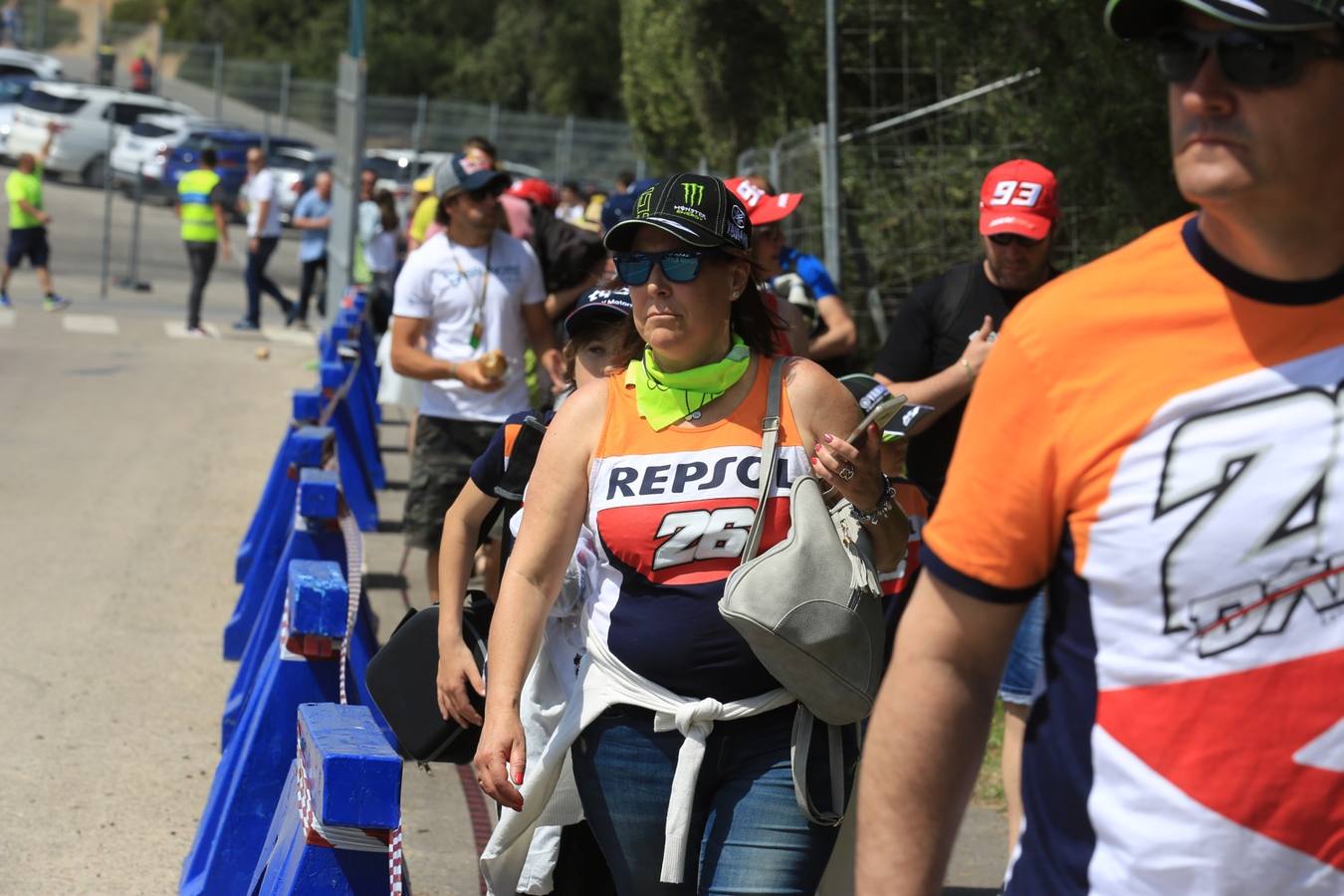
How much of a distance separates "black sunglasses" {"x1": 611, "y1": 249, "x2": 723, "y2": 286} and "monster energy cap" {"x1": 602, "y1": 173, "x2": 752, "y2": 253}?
1.3 inches

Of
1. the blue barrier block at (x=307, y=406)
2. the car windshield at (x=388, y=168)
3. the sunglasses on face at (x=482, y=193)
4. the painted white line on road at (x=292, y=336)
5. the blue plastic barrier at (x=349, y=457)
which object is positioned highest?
the sunglasses on face at (x=482, y=193)

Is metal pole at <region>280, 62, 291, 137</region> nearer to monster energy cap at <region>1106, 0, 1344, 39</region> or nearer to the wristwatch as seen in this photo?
the wristwatch

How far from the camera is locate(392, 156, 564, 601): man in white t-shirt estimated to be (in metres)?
7.56

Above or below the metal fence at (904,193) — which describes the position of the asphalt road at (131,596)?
below

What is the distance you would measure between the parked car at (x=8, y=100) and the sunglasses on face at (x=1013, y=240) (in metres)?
34.3

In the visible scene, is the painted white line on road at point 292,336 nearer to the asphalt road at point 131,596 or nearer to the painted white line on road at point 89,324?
the asphalt road at point 131,596

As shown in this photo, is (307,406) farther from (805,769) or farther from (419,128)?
(419,128)

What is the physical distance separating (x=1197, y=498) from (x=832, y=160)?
795cm

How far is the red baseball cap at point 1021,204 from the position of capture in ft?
17.9

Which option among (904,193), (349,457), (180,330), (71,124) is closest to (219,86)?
(71,124)

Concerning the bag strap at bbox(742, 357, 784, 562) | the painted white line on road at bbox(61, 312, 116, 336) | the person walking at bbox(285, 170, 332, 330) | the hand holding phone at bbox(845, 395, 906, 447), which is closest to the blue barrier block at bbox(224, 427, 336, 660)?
the bag strap at bbox(742, 357, 784, 562)

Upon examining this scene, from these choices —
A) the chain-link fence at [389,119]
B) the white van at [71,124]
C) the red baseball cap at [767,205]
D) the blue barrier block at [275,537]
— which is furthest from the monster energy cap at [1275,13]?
the white van at [71,124]

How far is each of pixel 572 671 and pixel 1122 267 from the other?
192cm

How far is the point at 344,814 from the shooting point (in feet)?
9.89
